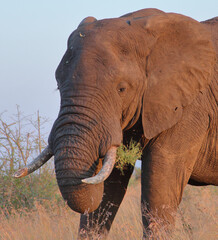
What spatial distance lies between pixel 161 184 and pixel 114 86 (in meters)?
1.06

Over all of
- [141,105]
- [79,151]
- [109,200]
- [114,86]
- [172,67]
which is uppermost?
[172,67]

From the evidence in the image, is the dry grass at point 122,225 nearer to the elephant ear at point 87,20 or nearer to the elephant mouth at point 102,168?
the elephant mouth at point 102,168

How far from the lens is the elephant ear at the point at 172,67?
4.86 m

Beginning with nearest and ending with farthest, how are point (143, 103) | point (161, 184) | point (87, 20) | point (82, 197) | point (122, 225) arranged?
1. point (82, 197)
2. point (143, 103)
3. point (161, 184)
4. point (87, 20)
5. point (122, 225)

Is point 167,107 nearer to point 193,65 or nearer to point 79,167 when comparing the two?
point 193,65

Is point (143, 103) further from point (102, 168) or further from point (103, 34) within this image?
point (102, 168)

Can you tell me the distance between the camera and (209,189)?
9984 mm

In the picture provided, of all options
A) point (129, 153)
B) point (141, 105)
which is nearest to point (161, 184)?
point (129, 153)

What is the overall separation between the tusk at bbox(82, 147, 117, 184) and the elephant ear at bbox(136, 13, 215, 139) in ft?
2.12

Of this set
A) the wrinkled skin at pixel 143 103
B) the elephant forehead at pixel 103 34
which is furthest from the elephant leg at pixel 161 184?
the elephant forehead at pixel 103 34

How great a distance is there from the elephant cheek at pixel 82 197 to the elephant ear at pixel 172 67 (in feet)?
2.74

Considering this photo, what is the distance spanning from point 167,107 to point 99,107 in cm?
81

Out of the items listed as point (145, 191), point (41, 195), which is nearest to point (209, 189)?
point (41, 195)

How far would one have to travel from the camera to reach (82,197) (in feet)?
14.1
